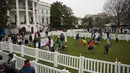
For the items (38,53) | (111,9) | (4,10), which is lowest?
(38,53)

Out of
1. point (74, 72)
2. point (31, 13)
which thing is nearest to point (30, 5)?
point (31, 13)

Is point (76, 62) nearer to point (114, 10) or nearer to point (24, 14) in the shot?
point (24, 14)

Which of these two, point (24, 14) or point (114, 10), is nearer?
point (24, 14)

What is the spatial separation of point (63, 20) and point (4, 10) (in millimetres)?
29615

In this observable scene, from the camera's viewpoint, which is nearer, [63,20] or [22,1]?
[22,1]

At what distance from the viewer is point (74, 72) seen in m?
8.86

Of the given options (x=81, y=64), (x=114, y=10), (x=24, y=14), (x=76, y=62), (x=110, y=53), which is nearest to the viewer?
(x=81, y=64)

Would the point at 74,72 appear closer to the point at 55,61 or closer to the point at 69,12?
the point at 55,61

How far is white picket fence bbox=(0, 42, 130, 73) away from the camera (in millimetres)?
6905

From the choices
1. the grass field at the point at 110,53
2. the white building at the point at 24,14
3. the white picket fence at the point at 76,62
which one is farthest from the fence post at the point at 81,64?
the white building at the point at 24,14

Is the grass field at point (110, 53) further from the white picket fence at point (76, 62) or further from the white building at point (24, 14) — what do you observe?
the white building at point (24, 14)

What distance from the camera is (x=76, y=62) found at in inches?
339

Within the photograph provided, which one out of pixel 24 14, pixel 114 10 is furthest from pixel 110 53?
pixel 114 10

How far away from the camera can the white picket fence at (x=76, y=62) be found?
6.91m
